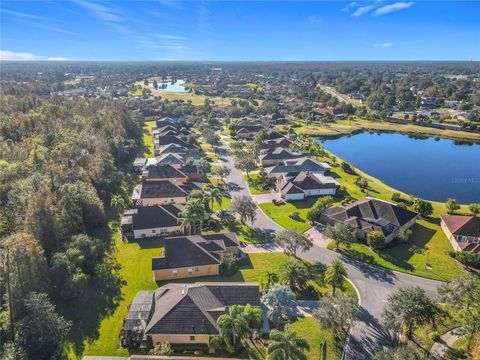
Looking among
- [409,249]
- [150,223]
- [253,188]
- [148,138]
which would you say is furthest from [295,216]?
[148,138]

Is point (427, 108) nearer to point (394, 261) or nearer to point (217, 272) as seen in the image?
point (394, 261)

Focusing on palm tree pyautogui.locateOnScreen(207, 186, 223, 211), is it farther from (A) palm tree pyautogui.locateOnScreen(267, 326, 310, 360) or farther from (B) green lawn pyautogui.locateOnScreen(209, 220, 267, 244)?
(A) palm tree pyautogui.locateOnScreen(267, 326, 310, 360)

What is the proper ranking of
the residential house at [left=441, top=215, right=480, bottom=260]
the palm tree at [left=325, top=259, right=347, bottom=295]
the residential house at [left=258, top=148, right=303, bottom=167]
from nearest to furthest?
the palm tree at [left=325, top=259, right=347, bottom=295] < the residential house at [left=441, top=215, right=480, bottom=260] < the residential house at [left=258, top=148, right=303, bottom=167]

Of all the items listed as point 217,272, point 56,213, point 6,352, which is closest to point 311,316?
point 217,272

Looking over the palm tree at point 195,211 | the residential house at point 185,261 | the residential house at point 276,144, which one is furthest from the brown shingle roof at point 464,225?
the residential house at point 276,144

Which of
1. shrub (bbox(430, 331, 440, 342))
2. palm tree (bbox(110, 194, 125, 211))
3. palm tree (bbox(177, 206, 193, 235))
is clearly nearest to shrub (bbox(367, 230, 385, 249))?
shrub (bbox(430, 331, 440, 342))

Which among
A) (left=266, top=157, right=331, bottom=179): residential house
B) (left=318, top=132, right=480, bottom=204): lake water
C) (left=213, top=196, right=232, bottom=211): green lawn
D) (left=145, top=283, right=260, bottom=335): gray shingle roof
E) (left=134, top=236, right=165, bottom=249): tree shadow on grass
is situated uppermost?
(left=145, top=283, right=260, bottom=335): gray shingle roof

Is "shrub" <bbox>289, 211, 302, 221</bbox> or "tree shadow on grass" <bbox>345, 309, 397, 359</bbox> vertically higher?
"tree shadow on grass" <bbox>345, 309, 397, 359</bbox>
